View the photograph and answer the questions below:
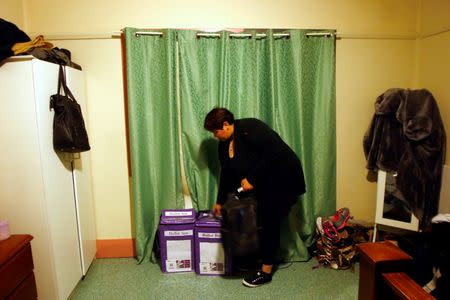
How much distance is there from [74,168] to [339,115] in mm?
2133

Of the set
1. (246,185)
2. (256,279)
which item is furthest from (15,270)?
(256,279)

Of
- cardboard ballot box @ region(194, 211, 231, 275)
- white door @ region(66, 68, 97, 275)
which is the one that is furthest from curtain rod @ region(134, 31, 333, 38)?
cardboard ballot box @ region(194, 211, 231, 275)

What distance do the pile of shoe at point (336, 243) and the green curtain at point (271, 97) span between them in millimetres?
117

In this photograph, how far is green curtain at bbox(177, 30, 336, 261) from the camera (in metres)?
2.33

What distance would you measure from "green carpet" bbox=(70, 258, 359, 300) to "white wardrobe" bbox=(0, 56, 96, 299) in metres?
0.30

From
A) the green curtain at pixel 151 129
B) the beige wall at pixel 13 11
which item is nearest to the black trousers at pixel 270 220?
the green curtain at pixel 151 129

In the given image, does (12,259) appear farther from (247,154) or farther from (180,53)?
(180,53)

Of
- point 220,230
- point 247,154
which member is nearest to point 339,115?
point 247,154

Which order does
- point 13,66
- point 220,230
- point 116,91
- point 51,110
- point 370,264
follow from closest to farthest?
1. point 370,264
2. point 13,66
3. point 51,110
4. point 220,230
5. point 116,91

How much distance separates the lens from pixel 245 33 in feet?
7.68

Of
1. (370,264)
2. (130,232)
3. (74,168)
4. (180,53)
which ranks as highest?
(180,53)

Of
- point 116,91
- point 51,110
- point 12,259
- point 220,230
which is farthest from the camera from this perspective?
point 116,91

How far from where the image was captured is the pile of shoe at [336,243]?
2.38 meters

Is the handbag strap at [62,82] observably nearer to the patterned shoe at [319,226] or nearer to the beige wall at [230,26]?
the beige wall at [230,26]
